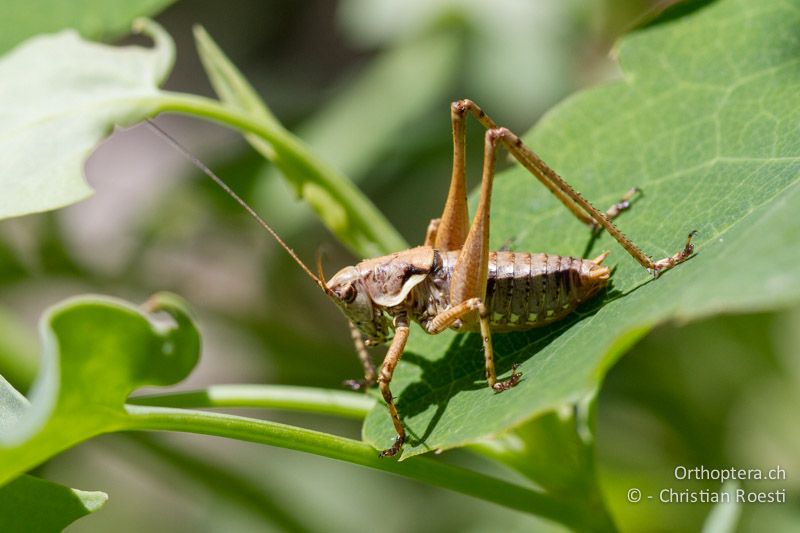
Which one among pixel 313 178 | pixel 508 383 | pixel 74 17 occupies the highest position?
pixel 74 17

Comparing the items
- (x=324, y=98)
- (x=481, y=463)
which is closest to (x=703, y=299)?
(x=481, y=463)

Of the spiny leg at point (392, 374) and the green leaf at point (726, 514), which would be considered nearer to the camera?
the spiny leg at point (392, 374)

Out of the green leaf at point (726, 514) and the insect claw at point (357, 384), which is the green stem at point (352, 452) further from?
the insect claw at point (357, 384)

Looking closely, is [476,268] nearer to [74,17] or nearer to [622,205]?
[622,205]

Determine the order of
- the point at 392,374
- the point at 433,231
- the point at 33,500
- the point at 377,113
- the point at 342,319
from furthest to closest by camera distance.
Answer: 1. the point at 342,319
2. the point at 377,113
3. the point at 433,231
4. the point at 392,374
5. the point at 33,500

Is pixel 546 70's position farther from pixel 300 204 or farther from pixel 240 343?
pixel 240 343

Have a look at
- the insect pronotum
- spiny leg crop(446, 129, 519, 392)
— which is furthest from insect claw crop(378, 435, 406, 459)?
spiny leg crop(446, 129, 519, 392)

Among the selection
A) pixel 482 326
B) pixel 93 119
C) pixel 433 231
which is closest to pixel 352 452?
pixel 482 326

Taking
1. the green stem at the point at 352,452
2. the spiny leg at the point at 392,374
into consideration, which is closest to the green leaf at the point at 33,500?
the green stem at the point at 352,452

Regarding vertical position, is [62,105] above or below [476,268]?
above
